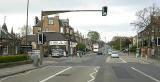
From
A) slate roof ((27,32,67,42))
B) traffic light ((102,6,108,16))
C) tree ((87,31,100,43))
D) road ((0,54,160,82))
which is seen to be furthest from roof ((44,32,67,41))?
tree ((87,31,100,43))

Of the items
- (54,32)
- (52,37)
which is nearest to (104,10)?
(52,37)

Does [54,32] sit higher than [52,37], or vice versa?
[54,32]

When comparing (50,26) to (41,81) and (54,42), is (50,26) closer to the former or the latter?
(54,42)

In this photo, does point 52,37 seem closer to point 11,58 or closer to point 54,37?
point 54,37

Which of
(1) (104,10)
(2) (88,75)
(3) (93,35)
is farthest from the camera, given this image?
(3) (93,35)

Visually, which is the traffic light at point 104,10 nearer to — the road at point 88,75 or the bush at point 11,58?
the road at point 88,75

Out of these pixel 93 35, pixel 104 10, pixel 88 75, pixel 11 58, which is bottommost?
pixel 88 75

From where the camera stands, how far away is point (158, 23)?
6300 cm

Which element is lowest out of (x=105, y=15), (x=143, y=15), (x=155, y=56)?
(x=155, y=56)

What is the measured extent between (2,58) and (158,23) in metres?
43.6

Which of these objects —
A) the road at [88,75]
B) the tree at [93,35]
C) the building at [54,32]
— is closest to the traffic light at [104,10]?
the road at [88,75]

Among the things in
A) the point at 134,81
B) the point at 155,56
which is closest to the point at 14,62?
the point at 134,81

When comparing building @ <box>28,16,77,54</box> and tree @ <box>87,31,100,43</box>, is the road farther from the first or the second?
tree @ <box>87,31,100,43</box>

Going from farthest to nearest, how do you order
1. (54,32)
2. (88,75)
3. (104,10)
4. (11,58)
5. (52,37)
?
(54,32)
(52,37)
(11,58)
(104,10)
(88,75)
